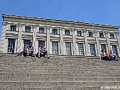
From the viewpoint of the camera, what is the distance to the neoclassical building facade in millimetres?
24281

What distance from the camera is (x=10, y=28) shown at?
2481 cm

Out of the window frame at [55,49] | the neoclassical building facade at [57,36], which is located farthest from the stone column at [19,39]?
the window frame at [55,49]

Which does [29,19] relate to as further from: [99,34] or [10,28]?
[99,34]

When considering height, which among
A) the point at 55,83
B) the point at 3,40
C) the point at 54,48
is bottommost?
the point at 55,83

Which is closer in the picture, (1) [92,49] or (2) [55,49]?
(2) [55,49]

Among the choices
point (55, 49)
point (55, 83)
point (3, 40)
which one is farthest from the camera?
point (55, 49)

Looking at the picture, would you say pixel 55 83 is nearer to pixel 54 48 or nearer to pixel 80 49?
pixel 54 48

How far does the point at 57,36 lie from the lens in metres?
26.6

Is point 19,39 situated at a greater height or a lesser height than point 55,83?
greater

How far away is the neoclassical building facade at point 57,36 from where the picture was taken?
24281mm

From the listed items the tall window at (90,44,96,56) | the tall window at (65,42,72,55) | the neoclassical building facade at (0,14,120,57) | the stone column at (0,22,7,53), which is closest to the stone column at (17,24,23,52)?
the neoclassical building facade at (0,14,120,57)

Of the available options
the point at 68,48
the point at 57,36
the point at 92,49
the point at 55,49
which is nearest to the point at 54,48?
the point at 55,49

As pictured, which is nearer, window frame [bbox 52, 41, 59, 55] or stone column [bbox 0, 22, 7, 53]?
stone column [bbox 0, 22, 7, 53]

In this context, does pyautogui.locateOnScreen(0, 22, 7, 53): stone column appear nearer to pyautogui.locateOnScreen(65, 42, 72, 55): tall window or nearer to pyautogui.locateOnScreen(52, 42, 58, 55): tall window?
pyautogui.locateOnScreen(52, 42, 58, 55): tall window
